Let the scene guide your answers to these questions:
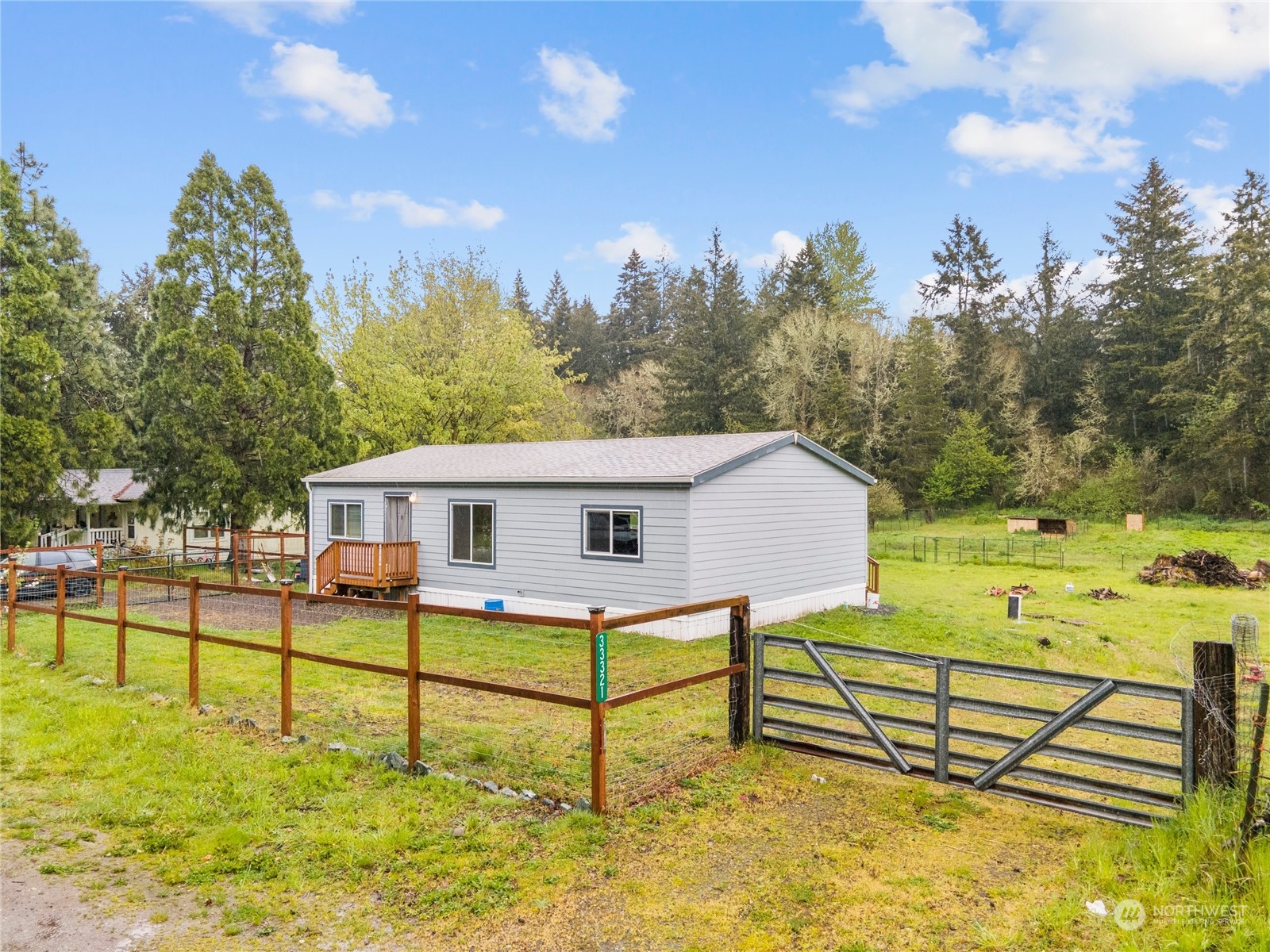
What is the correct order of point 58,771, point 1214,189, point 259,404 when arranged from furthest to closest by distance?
point 1214,189
point 259,404
point 58,771

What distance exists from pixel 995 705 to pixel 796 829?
5.53 ft

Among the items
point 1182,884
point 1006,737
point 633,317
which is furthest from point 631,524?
point 633,317

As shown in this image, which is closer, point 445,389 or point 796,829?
point 796,829

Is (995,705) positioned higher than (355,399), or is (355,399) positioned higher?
(355,399)

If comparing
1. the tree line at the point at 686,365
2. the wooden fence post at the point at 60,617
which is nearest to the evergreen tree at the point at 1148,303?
the tree line at the point at 686,365

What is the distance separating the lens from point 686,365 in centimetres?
3781

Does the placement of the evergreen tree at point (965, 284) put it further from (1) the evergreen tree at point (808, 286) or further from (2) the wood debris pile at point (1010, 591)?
(2) the wood debris pile at point (1010, 591)

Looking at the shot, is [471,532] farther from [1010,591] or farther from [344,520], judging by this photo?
[1010,591]

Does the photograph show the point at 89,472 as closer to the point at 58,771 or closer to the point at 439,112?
the point at 439,112

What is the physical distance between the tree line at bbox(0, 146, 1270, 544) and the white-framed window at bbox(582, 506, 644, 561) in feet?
42.6

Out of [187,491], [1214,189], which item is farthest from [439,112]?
[1214,189]

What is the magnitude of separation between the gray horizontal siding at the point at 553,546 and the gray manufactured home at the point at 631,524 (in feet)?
0.08

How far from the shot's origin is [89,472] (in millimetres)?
21203

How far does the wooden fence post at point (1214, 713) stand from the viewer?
14.1 ft
